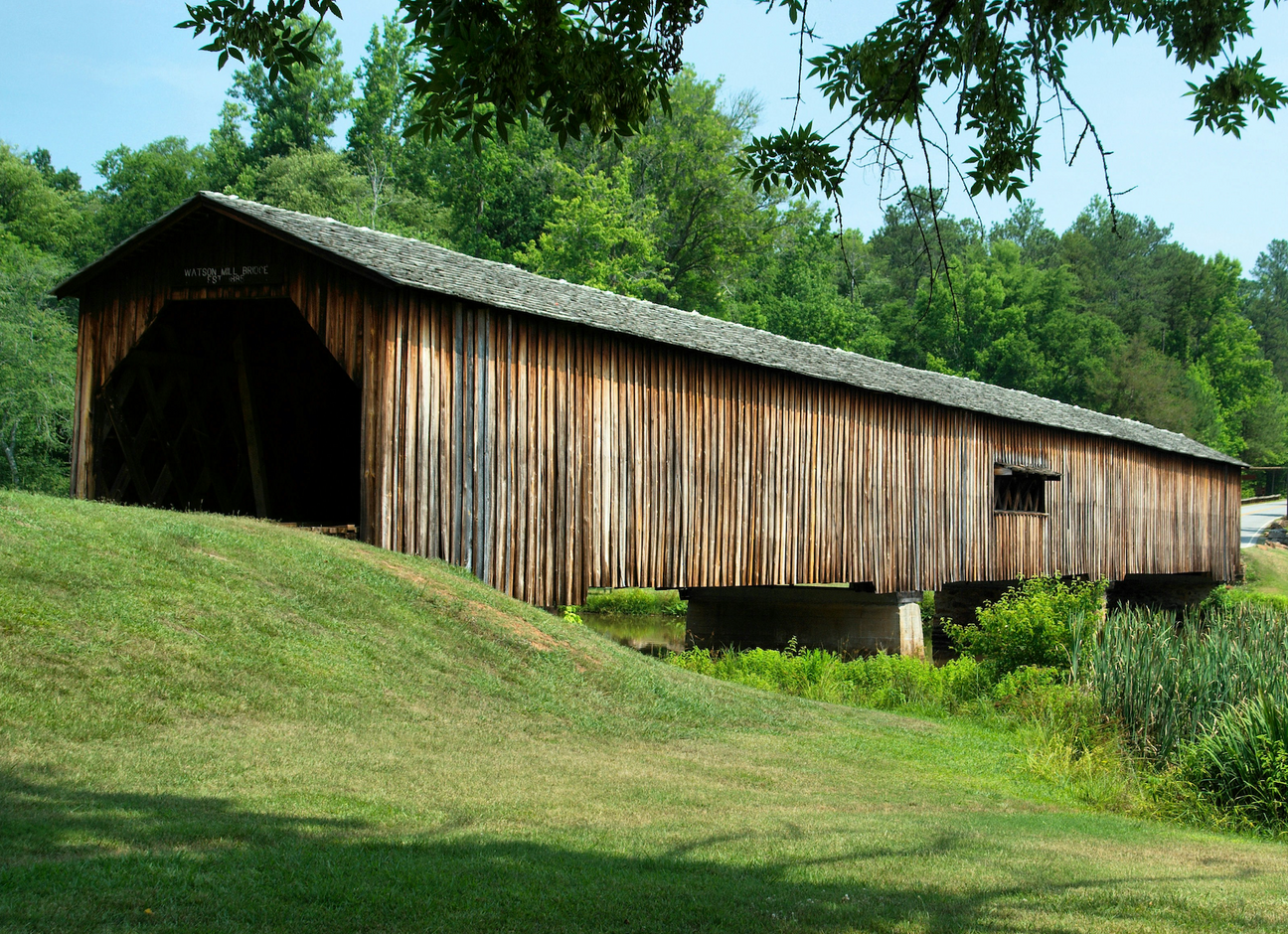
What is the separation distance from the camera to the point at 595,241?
35.6 metres

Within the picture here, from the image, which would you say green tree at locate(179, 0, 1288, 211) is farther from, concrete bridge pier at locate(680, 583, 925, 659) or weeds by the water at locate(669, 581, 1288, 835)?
concrete bridge pier at locate(680, 583, 925, 659)

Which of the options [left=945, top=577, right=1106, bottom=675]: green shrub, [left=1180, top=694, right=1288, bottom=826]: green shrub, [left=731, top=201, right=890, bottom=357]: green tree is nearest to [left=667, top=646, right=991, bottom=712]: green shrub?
[left=945, top=577, right=1106, bottom=675]: green shrub

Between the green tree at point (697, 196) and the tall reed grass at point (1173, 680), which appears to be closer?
the tall reed grass at point (1173, 680)

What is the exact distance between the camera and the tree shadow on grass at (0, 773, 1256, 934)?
12.0 feet

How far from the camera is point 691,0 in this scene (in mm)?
5234

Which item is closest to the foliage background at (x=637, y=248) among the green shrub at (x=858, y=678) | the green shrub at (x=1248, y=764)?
the green shrub at (x=858, y=678)

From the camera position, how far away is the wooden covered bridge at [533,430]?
487 inches

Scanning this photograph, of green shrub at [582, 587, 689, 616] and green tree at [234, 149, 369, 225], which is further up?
green tree at [234, 149, 369, 225]

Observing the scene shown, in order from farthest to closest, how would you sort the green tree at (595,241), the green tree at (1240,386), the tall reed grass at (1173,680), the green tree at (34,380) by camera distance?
the green tree at (1240,386), the green tree at (595,241), the green tree at (34,380), the tall reed grass at (1173,680)

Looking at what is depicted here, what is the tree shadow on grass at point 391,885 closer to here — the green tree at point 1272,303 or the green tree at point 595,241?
the green tree at point 595,241

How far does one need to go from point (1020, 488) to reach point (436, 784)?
18.7 m

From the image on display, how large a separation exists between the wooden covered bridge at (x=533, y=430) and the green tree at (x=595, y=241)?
15.5 meters

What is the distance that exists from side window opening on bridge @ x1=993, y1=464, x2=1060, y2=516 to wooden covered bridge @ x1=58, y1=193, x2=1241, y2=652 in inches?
3.6

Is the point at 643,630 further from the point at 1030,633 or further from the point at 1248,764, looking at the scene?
the point at 1248,764
